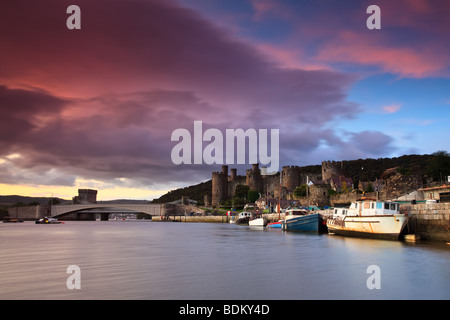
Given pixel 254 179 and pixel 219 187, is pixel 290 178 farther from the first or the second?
pixel 219 187

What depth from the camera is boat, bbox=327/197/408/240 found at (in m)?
27.5

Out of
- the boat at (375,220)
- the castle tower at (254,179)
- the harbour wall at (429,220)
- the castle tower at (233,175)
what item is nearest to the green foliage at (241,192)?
the castle tower at (254,179)

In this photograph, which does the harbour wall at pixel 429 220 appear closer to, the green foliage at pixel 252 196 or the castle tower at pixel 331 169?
the castle tower at pixel 331 169

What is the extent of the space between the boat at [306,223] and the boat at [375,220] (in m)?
9.76

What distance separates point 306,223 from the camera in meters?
44.8

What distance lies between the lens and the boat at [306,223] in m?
43.6

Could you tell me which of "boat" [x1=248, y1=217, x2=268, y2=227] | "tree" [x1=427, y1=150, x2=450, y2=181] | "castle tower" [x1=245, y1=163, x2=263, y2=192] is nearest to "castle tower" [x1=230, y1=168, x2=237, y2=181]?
"castle tower" [x1=245, y1=163, x2=263, y2=192]

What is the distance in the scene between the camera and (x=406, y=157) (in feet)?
547

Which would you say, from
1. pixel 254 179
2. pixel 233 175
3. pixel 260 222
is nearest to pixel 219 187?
pixel 233 175

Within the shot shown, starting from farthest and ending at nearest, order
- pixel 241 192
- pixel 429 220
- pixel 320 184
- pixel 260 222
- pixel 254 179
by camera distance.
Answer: pixel 254 179
pixel 241 192
pixel 320 184
pixel 260 222
pixel 429 220

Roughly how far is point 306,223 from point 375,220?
1639 centimetres
